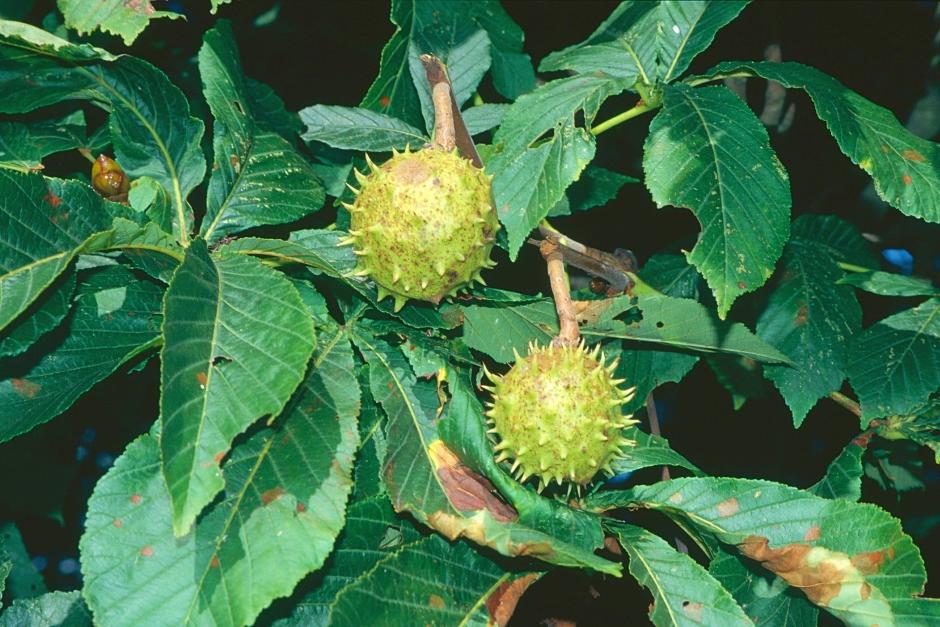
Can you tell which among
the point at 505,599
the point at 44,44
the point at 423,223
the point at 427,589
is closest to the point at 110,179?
the point at 44,44

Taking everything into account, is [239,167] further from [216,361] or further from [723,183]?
[723,183]

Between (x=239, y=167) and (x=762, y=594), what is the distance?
1.33 meters

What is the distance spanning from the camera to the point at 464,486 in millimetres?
1509

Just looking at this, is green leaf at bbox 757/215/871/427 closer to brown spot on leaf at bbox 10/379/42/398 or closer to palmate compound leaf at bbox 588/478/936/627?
palmate compound leaf at bbox 588/478/936/627

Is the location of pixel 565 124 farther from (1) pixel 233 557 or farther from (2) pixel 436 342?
(1) pixel 233 557

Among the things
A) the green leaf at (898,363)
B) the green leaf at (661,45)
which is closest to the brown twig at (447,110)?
the green leaf at (661,45)

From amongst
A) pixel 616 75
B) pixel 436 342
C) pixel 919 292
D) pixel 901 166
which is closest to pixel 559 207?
pixel 616 75

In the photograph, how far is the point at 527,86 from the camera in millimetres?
2135

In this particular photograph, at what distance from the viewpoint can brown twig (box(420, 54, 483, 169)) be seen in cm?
155

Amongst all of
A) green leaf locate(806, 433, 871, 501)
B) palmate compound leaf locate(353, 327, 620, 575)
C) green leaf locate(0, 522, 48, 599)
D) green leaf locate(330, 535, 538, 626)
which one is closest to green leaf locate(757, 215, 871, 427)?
green leaf locate(806, 433, 871, 501)

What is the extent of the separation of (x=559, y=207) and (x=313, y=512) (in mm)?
951

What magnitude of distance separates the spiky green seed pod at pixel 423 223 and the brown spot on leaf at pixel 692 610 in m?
0.68

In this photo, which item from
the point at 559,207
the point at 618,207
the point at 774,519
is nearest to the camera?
the point at 774,519

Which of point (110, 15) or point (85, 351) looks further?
point (110, 15)
